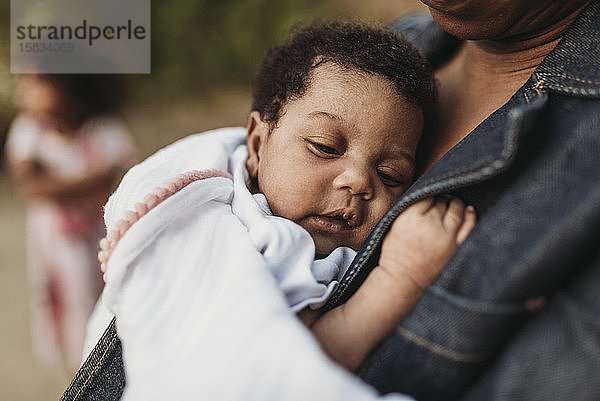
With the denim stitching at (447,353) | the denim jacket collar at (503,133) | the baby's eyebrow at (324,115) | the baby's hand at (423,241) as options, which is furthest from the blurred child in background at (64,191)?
the denim stitching at (447,353)

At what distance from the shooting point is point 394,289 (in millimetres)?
1229

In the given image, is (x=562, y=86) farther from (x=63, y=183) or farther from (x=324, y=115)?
(x=63, y=183)

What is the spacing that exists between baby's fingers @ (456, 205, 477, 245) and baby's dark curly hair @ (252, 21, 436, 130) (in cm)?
50

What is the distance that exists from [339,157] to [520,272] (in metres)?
0.62

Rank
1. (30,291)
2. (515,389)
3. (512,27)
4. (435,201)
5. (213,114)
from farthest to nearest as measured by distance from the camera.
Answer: (213,114) < (30,291) < (512,27) < (435,201) < (515,389)

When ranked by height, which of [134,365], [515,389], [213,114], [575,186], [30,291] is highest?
[575,186]

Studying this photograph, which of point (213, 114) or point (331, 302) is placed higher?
point (331, 302)

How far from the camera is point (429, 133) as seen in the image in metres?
1.81

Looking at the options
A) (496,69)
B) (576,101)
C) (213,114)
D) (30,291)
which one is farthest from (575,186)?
(213,114)

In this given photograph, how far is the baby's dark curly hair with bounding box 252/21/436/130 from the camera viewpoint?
169 centimetres

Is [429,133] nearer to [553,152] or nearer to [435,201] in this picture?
[435,201]

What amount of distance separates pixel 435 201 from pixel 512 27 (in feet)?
1.95

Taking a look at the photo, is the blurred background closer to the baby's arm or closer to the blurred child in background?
the blurred child in background

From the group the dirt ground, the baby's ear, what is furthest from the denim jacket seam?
the dirt ground
